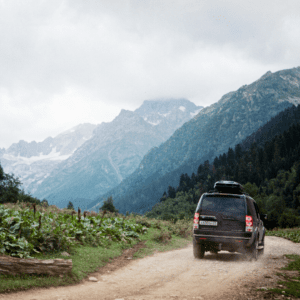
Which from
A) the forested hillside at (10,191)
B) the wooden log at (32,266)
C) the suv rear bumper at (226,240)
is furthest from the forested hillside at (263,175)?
the wooden log at (32,266)

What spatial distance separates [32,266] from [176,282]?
12.6ft

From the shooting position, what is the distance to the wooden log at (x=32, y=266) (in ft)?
24.1

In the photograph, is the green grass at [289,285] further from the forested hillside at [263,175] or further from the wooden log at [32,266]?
the forested hillside at [263,175]

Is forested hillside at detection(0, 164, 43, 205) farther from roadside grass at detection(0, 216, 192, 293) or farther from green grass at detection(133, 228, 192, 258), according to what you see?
roadside grass at detection(0, 216, 192, 293)

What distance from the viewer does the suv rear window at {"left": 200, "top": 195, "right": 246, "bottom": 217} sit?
11172 millimetres

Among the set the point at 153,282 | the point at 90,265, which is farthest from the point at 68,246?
the point at 153,282

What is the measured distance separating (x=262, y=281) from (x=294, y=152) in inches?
5449

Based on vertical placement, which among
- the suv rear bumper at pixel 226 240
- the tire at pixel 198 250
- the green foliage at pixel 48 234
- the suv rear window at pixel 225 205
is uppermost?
the suv rear window at pixel 225 205

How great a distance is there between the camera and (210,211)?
1137 centimetres

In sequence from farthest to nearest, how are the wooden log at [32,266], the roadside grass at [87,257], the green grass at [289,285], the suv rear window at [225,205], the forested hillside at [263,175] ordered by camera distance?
the forested hillside at [263,175] → the suv rear window at [225,205] → the wooden log at [32,266] → the roadside grass at [87,257] → the green grass at [289,285]

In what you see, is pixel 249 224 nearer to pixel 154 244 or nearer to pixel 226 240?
pixel 226 240

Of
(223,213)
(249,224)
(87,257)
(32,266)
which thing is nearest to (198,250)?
(223,213)

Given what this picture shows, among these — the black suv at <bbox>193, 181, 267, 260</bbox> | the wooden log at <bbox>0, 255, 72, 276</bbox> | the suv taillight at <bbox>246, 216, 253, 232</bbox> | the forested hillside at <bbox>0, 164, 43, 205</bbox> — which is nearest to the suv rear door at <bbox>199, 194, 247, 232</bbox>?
the black suv at <bbox>193, 181, 267, 260</bbox>

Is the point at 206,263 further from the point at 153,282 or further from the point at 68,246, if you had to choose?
the point at 68,246
